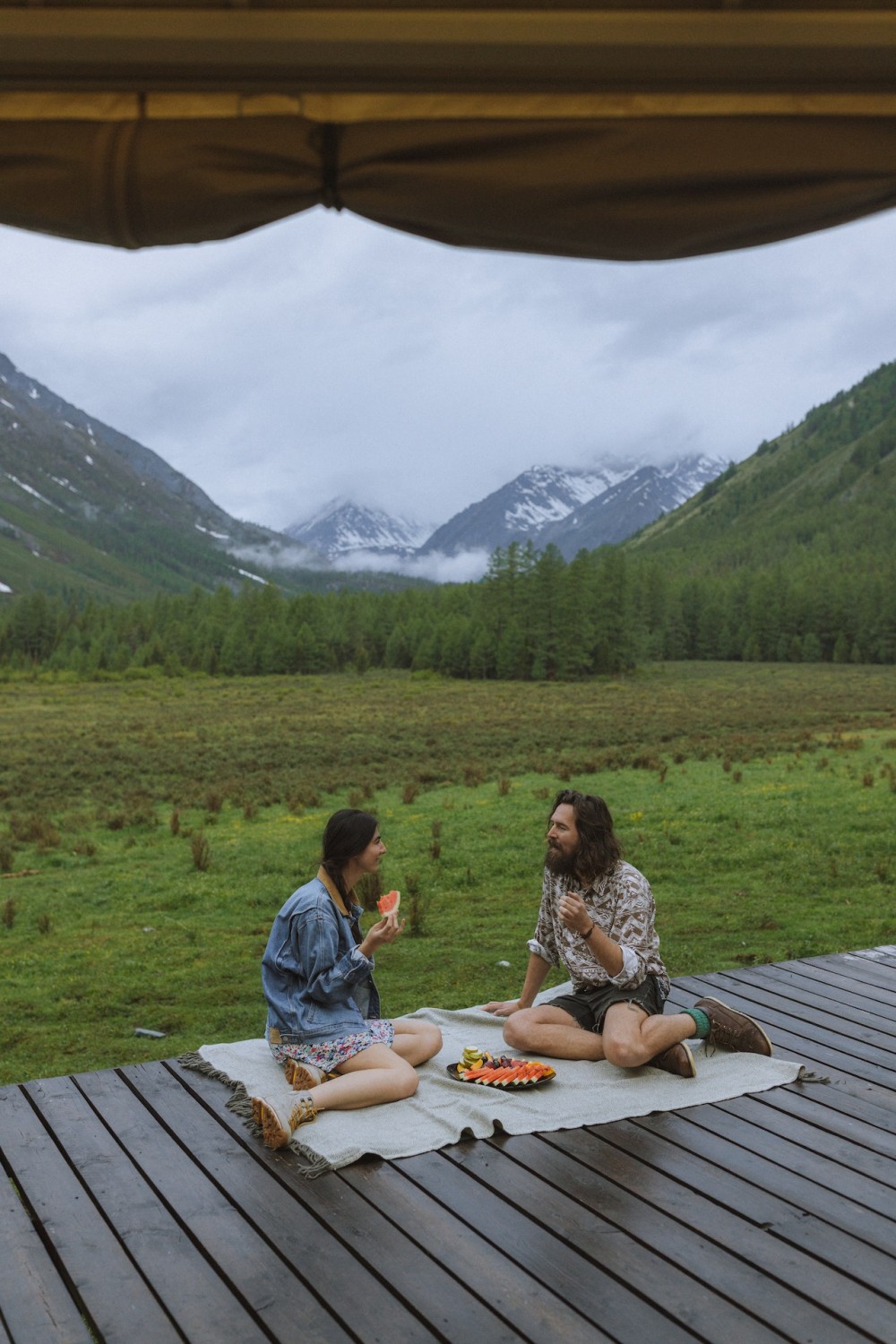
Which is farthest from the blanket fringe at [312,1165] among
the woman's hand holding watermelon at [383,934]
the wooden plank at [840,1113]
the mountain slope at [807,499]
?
the mountain slope at [807,499]

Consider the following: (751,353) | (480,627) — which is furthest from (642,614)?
(751,353)

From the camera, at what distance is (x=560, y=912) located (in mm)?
3631

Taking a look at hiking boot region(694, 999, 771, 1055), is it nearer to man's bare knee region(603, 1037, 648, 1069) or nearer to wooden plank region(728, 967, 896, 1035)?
man's bare knee region(603, 1037, 648, 1069)

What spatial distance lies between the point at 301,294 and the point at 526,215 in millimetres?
1927

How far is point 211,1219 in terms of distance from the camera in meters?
2.83

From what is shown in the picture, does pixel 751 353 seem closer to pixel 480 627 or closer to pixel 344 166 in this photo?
pixel 344 166

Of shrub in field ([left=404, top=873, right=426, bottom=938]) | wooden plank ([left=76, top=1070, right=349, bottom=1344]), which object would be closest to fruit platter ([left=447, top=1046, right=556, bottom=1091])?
wooden plank ([left=76, top=1070, right=349, bottom=1344])

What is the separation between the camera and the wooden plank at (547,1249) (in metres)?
2.33

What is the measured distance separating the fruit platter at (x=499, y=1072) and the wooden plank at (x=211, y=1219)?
2.85 ft

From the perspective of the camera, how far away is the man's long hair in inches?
159

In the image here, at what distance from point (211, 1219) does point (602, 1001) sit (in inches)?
69.2

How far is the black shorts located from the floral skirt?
785 millimetres

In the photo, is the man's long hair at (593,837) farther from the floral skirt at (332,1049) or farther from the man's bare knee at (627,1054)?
the floral skirt at (332,1049)

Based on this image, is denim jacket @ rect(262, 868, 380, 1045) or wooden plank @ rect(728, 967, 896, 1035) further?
wooden plank @ rect(728, 967, 896, 1035)
